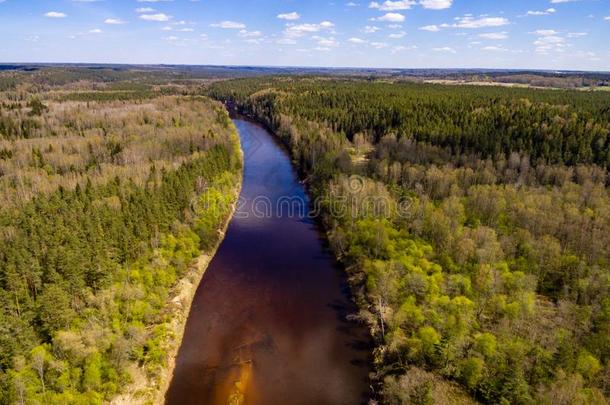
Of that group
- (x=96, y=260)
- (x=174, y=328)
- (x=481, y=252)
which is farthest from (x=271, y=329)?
(x=481, y=252)

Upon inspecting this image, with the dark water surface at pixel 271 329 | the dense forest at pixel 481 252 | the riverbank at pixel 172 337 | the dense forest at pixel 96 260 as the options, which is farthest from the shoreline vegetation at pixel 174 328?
the dense forest at pixel 481 252

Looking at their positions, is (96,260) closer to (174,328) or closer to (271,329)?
(174,328)

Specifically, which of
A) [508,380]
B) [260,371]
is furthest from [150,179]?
[508,380]

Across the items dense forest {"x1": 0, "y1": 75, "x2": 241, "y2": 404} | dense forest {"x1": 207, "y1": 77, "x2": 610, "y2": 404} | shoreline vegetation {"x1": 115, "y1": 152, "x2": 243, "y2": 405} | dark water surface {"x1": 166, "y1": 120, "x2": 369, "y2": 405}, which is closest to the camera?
dense forest {"x1": 0, "y1": 75, "x2": 241, "y2": 404}

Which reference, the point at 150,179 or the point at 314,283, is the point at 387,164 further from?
the point at 150,179

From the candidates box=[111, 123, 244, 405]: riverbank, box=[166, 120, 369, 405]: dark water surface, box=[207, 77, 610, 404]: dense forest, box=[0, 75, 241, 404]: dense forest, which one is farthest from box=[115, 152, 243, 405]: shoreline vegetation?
box=[207, 77, 610, 404]: dense forest

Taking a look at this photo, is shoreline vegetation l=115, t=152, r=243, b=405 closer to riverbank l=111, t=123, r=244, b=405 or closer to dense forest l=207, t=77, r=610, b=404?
riverbank l=111, t=123, r=244, b=405

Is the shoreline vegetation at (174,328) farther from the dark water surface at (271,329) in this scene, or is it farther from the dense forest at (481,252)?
the dense forest at (481,252)
